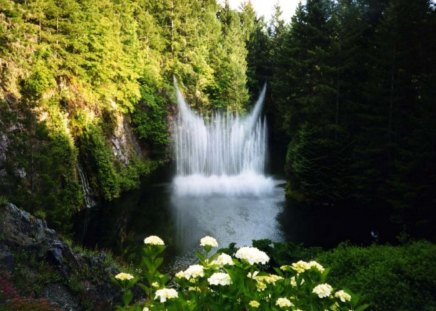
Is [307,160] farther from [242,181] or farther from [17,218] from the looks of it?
[17,218]

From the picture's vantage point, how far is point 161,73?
4134cm

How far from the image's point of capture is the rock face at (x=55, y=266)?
9.62 m

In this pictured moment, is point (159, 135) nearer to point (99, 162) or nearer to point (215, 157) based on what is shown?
point (215, 157)

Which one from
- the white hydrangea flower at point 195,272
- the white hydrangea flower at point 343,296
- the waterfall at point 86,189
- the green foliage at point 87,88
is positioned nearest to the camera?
the white hydrangea flower at point 195,272

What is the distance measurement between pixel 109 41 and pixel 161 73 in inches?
521

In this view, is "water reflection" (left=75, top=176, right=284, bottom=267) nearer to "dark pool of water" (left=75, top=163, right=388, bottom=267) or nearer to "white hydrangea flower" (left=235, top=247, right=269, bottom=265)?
"dark pool of water" (left=75, top=163, right=388, bottom=267)

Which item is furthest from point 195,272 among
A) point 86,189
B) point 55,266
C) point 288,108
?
point 288,108

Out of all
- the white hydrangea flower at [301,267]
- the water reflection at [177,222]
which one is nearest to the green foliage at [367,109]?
the water reflection at [177,222]

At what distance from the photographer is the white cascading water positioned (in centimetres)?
2956

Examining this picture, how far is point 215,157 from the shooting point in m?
36.0

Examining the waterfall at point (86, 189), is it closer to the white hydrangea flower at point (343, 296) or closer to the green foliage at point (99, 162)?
the green foliage at point (99, 162)

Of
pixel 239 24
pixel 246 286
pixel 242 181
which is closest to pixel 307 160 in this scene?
pixel 242 181

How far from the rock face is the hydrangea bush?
699 cm

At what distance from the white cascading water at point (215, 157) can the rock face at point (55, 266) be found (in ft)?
52.8
